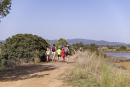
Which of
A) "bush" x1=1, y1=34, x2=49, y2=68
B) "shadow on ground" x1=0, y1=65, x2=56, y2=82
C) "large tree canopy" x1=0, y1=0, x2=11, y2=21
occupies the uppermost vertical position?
"large tree canopy" x1=0, y1=0, x2=11, y2=21

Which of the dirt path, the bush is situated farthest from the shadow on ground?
the bush

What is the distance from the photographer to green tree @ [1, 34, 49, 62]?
13.2m

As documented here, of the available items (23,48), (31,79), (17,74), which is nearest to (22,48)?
(23,48)

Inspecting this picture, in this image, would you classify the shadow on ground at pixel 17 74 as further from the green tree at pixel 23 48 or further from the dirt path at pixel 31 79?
the green tree at pixel 23 48

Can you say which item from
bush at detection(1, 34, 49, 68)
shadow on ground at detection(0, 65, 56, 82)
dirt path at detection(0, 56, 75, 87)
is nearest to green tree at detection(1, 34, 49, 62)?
bush at detection(1, 34, 49, 68)

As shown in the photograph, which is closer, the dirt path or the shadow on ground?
the dirt path

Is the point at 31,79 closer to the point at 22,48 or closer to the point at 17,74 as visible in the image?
the point at 17,74

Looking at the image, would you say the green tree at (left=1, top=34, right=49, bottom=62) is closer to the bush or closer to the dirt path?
the bush

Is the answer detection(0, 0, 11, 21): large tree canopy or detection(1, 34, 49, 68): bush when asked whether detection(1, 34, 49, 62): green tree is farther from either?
detection(0, 0, 11, 21): large tree canopy

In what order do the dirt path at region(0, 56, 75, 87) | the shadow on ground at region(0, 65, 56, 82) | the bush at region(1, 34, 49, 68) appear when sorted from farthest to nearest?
the bush at region(1, 34, 49, 68) → the shadow on ground at region(0, 65, 56, 82) → the dirt path at region(0, 56, 75, 87)

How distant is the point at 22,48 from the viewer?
1373 centimetres

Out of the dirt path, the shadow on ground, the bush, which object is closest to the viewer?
the dirt path

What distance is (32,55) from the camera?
13.9 meters

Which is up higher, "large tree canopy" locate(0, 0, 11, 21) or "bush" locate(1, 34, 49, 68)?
"large tree canopy" locate(0, 0, 11, 21)
